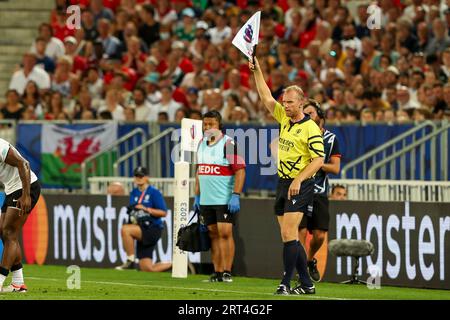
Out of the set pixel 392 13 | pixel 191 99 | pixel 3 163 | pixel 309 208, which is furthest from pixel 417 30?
pixel 3 163

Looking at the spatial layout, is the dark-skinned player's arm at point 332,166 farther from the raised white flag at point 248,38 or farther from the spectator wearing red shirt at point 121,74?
the spectator wearing red shirt at point 121,74

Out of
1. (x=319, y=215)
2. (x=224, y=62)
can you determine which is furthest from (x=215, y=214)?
(x=224, y=62)

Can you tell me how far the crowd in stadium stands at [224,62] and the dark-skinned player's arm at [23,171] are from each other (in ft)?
20.0

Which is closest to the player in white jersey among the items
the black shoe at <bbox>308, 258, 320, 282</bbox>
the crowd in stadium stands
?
the black shoe at <bbox>308, 258, 320, 282</bbox>

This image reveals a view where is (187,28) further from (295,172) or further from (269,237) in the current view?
(295,172)

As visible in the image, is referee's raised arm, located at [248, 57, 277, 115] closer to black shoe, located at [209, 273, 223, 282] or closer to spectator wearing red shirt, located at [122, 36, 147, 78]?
black shoe, located at [209, 273, 223, 282]

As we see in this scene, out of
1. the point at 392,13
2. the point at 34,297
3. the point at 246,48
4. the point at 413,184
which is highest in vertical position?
the point at 392,13

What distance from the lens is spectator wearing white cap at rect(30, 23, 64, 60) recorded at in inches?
1069

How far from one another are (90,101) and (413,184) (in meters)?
9.05

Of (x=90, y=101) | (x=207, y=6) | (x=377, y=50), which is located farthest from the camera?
(x=207, y=6)

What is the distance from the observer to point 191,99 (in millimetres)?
23500

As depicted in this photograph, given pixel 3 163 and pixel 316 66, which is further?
pixel 316 66

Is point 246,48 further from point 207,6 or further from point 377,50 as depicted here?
point 207,6

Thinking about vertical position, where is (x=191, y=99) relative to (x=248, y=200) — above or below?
A: above
